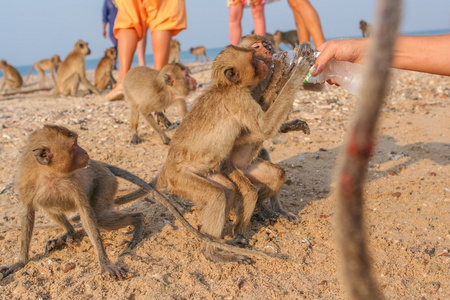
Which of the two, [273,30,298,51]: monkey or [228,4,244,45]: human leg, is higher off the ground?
[228,4,244,45]: human leg

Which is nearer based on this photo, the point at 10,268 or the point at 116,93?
the point at 10,268

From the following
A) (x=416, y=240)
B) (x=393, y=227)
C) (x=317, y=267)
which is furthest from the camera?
(x=393, y=227)

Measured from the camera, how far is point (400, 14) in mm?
597

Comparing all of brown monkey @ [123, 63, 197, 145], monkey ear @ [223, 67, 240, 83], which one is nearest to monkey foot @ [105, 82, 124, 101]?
brown monkey @ [123, 63, 197, 145]

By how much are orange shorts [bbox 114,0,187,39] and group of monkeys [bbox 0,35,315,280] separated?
4.56 meters

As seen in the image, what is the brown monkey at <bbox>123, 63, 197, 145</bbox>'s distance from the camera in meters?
6.86

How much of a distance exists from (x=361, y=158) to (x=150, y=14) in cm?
830

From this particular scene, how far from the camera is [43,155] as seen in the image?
315cm

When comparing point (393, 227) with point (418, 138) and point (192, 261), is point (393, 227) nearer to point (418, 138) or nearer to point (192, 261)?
point (192, 261)

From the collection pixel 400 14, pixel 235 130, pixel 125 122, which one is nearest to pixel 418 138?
pixel 235 130

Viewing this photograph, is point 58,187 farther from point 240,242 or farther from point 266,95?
point 266,95

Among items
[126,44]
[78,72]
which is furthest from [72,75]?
[126,44]

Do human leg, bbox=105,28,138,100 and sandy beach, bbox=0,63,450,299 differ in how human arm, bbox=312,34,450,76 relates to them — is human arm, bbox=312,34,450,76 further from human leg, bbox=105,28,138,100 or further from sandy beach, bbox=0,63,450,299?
human leg, bbox=105,28,138,100

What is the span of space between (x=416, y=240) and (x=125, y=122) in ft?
17.9
